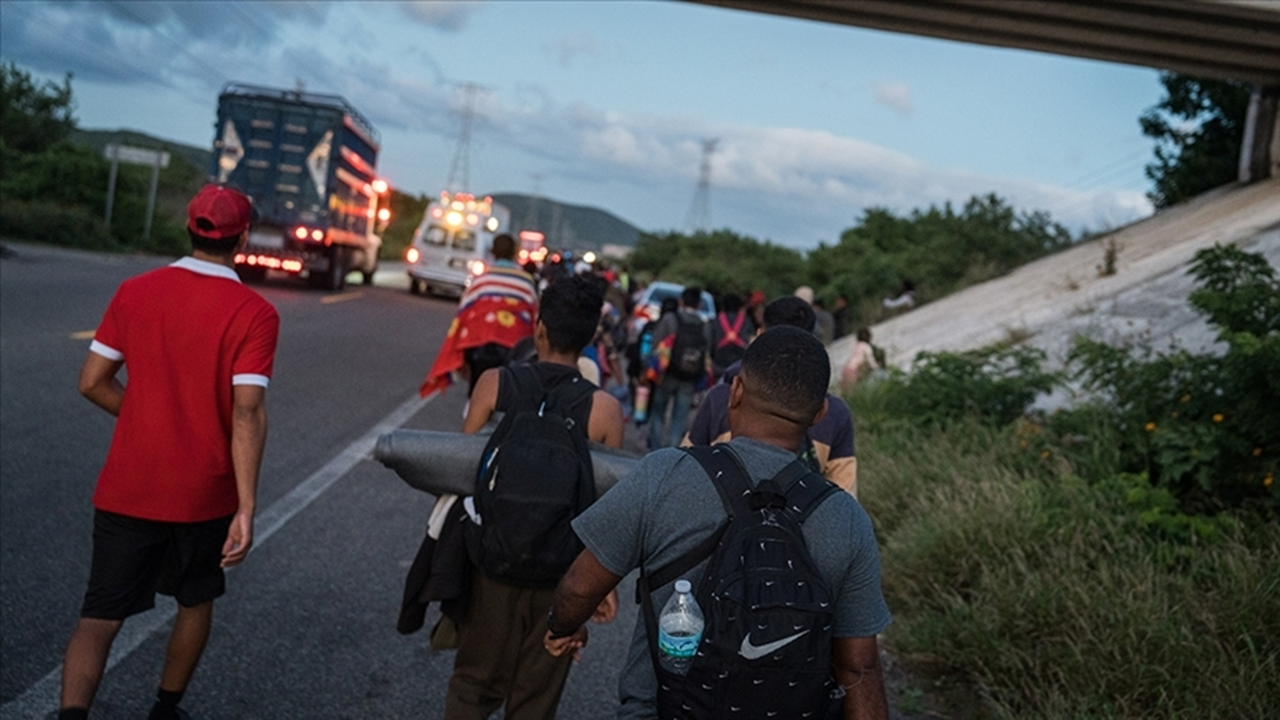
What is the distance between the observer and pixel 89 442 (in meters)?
8.58

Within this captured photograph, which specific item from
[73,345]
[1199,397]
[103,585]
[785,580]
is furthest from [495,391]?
[73,345]

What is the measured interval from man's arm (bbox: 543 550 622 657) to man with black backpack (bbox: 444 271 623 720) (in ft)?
1.82

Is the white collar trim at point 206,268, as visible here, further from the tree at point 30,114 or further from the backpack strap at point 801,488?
the tree at point 30,114

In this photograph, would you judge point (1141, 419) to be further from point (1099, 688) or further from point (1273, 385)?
point (1099, 688)

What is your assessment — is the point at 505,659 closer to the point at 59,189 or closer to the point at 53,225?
the point at 53,225

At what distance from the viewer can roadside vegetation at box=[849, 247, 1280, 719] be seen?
16.5ft

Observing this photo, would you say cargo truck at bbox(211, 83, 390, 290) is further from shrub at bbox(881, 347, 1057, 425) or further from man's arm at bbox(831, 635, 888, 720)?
man's arm at bbox(831, 635, 888, 720)

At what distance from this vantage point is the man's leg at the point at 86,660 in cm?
363

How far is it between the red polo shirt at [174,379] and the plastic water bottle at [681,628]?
1875mm

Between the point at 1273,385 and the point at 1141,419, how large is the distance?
1.62 metres

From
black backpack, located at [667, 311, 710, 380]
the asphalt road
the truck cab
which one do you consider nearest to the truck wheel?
the truck cab

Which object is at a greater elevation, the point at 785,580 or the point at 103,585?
the point at 785,580

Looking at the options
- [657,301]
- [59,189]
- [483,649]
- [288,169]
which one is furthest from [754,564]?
[59,189]

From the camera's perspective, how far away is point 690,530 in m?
2.60
